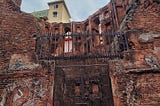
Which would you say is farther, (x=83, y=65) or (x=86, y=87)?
(x=86, y=87)

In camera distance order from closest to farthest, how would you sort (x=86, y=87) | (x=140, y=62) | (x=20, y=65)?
(x=140, y=62), (x=20, y=65), (x=86, y=87)

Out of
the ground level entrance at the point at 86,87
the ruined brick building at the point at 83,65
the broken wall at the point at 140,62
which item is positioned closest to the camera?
the broken wall at the point at 140,62

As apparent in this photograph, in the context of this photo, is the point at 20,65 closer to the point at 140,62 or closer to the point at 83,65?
the point at 83,65

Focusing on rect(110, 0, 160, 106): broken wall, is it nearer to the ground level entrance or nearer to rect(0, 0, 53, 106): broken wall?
the ground level entrance

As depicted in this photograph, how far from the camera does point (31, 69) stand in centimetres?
477

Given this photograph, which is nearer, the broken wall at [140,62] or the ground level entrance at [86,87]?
the broken wall at [140,62]

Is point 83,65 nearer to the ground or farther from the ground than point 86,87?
farther from the ground

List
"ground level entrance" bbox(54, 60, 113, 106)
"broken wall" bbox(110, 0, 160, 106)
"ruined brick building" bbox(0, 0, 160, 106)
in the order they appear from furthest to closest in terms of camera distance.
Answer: "ground level entrance" bbox(54, 60, 113, 106) → "ruined brick building" bbox(0, 0, 160, 106) → "broken wall" bbox(110, 0, 160, 106)

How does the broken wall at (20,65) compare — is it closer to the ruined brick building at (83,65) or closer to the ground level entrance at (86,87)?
the ruined brick building at (83,65)

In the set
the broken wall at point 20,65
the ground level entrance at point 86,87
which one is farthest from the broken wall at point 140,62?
the broken wall at point 20,65

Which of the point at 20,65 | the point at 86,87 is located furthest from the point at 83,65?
the point at 20,65

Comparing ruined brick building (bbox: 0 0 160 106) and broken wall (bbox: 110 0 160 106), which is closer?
broken wall (bbox: 110 0 160 106)

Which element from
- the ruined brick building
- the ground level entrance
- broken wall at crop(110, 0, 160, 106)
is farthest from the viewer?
the ground level entrance

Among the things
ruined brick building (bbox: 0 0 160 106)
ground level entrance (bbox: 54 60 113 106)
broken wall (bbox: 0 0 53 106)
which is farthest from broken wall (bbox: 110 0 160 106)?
broken wall (bbox: 0 0 53 106)
